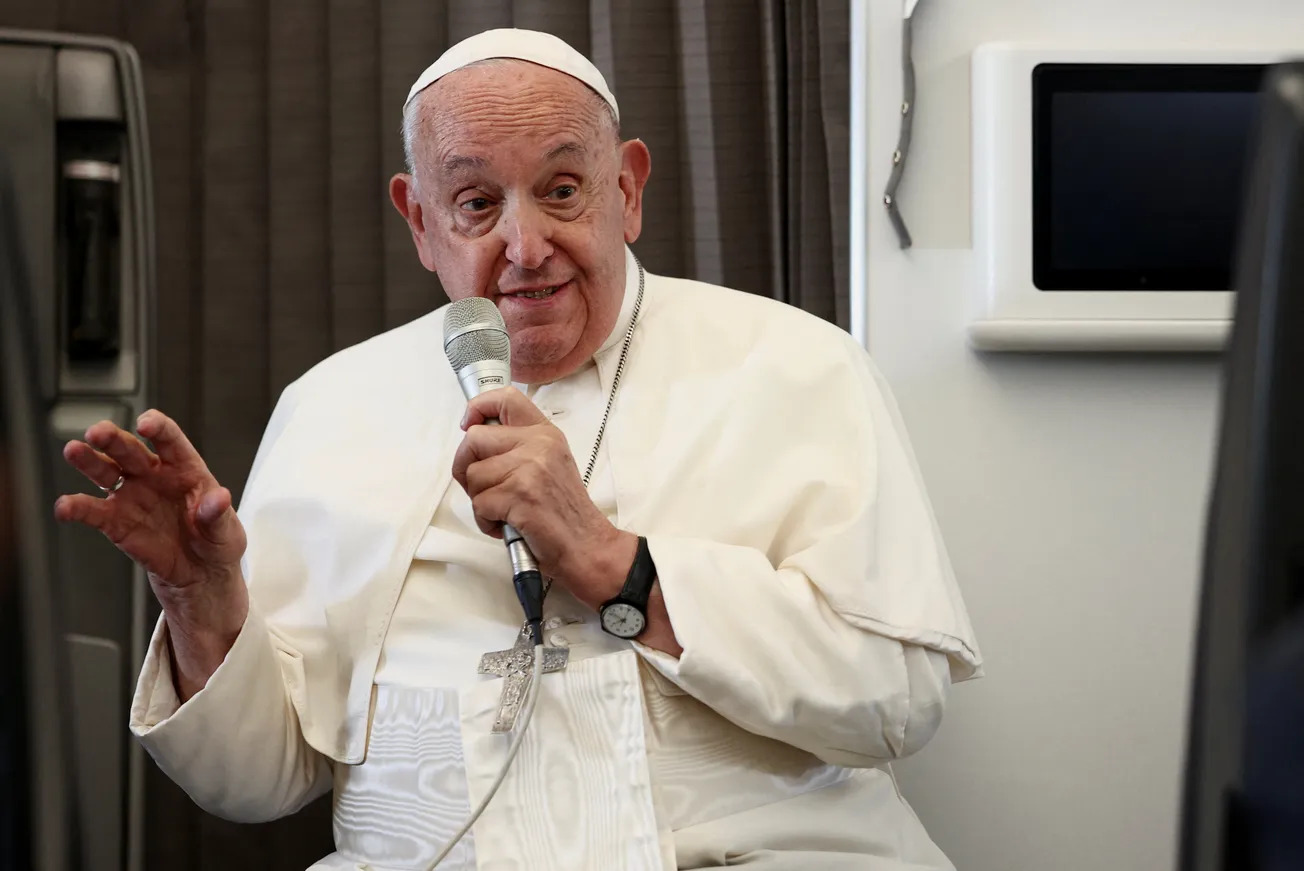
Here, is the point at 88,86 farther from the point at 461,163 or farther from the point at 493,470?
the point at 461,163

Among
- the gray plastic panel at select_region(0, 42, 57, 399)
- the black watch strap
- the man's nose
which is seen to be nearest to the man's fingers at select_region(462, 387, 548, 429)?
the black watch strap

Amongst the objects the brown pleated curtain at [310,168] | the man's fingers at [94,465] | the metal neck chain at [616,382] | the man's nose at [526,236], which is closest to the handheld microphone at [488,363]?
the man's nose at [526,236]

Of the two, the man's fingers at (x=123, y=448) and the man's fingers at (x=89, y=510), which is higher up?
the man's fingers at (x=123, y=448)

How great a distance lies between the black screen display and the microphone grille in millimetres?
1043

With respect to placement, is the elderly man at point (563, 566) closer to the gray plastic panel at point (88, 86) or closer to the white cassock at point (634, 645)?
the white cassock at point (634, 645)

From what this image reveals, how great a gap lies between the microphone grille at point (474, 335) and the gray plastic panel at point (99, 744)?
2.78 feet

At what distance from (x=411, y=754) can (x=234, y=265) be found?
1162 millimetres

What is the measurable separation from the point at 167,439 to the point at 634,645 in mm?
618

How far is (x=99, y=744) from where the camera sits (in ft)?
2.07

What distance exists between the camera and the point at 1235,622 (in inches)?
16.6

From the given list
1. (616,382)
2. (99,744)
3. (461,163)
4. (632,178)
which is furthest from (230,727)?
(99,744)

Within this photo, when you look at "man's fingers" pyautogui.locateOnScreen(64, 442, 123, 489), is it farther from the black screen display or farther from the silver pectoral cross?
the black screen display

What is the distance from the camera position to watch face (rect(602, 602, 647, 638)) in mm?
1614

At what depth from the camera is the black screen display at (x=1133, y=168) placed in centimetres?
220
